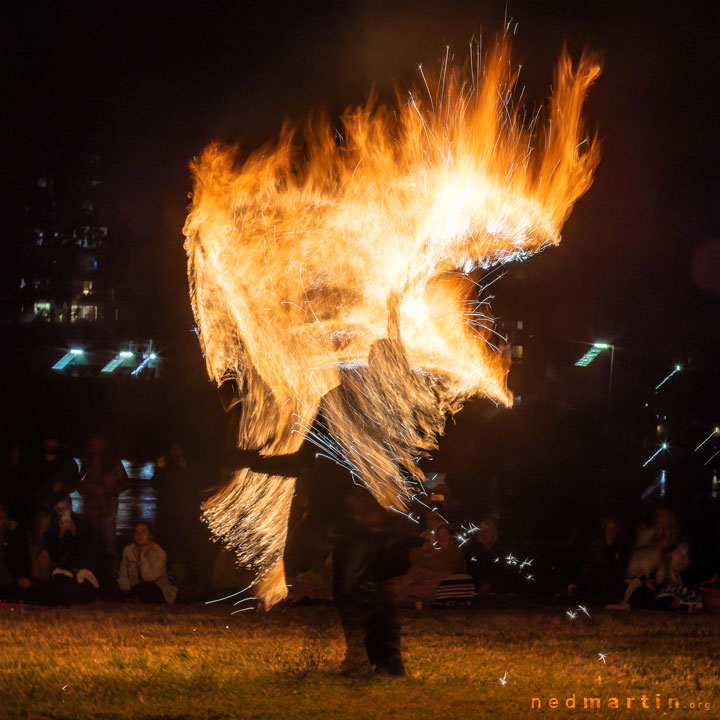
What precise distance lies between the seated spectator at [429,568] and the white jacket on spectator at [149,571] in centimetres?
204

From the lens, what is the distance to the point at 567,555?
1160 centimetres

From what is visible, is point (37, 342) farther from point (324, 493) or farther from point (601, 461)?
A: point (324, 493)

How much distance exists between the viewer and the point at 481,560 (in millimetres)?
9742

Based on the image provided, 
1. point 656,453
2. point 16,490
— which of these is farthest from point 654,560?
point 656,453

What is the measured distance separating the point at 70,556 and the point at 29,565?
38 cm

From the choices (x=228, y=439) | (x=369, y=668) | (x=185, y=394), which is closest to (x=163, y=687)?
(x=369, y=668)

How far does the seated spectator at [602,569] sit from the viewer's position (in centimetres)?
970

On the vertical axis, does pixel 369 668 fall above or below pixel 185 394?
below

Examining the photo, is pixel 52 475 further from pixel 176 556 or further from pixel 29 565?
pixel 176 556

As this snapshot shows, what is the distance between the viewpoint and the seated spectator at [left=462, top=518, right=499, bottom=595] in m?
9.58

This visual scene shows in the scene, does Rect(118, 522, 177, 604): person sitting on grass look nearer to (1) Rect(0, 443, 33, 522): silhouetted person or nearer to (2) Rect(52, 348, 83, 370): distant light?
(1) Rect(0, 443, 33, 522): silhouetted person

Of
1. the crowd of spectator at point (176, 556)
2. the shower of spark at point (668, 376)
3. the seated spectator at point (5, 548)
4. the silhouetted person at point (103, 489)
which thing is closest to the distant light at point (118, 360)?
the shower of spark at point (668, 376)

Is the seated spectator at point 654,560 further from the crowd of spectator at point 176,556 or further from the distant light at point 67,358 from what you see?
the distant light at point 67,358

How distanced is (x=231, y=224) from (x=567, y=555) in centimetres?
599
